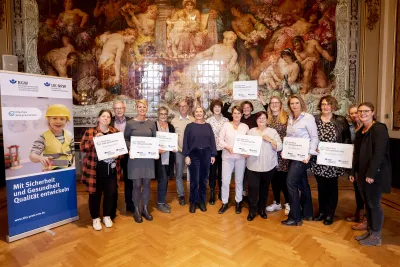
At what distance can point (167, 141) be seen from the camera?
4.03 m

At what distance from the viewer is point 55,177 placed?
375 centimetres

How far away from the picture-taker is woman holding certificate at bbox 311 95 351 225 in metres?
3.54

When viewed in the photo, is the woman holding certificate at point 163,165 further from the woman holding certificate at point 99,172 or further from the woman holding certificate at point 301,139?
the woman holding certificate at point 301,139

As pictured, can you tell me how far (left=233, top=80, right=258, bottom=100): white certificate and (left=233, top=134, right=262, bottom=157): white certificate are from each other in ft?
3.44

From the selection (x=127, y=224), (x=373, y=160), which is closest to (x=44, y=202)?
(x=127, y=224)

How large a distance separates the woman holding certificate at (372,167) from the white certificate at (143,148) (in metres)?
2.67

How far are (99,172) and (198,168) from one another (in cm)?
149

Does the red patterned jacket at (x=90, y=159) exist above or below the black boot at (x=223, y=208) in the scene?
above

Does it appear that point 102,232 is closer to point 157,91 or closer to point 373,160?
point 373,160

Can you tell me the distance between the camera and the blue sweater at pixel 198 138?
4.07 metres

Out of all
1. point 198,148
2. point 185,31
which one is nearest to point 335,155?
point 198,148

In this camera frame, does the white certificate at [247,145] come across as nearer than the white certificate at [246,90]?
Yes

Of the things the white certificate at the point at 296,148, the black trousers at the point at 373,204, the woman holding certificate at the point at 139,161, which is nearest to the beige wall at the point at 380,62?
the black trousers at the point at 373,204

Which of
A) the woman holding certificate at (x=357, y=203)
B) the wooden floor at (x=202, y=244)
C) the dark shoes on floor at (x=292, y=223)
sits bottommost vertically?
the wooden floor at (x=202, y=244)
